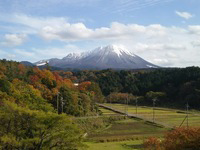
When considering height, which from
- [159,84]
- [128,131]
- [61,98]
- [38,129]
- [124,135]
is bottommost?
[128,131]

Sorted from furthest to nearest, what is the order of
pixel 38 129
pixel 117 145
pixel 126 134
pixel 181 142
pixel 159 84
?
pixel 159 84
pixel 126 134
pixel 117 145
pixel 38 129
pixel 181 142

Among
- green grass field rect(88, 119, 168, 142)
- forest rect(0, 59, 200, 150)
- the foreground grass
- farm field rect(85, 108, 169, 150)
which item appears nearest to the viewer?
forest rect(0, 59, 200, 150)

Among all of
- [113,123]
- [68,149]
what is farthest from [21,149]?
[113,123]

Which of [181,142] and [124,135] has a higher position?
[181,142]

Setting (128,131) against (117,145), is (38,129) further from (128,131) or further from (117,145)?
(128,131)

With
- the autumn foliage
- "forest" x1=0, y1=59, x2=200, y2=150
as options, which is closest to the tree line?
"forest" x1=0, y1=59, x2=200, y2=150

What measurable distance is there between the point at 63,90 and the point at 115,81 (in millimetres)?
43606

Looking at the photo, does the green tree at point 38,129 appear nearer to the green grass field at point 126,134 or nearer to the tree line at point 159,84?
the green grass field at point 126,134

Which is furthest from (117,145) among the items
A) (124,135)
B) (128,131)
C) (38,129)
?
(38,129)

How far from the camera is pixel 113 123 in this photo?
1549 inches

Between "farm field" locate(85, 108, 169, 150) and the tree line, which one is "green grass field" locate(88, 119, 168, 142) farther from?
the tree line

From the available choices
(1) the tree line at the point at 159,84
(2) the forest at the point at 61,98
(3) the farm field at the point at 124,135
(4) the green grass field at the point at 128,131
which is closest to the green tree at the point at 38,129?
(2) the forest at the point at 61,98

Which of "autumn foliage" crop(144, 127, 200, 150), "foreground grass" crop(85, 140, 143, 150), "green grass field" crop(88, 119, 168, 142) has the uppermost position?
"autumn foliage" crop(144, 127, 200, 150)

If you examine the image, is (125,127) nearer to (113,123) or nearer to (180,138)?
Result: (113,123)
